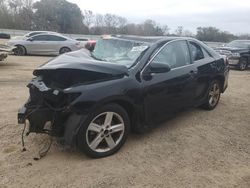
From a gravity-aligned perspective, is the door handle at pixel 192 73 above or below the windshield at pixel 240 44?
below

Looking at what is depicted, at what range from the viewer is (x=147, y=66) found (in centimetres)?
490

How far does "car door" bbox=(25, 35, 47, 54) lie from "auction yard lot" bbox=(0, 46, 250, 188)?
12.7 metres

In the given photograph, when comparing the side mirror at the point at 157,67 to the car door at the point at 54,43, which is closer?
the side mirror at the point at 157,67

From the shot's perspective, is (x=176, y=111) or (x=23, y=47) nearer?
(x=176, y=111)

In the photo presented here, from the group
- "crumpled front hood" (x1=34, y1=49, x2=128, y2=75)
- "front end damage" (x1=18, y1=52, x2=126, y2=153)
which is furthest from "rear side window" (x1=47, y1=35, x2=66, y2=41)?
"front end damage" (x1=18, y1=52, x2=126, y2=153)

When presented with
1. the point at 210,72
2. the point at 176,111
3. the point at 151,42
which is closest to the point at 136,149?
the point at 176,111

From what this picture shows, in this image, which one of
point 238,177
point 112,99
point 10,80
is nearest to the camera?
point 238,177

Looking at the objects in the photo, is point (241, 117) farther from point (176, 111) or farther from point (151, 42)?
point (151, 42)

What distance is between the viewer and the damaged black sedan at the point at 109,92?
4.20m

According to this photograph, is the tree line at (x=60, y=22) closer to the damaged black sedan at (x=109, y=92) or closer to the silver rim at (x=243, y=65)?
the silver rim at (x=243, y=65)

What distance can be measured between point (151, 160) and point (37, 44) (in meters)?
15.3

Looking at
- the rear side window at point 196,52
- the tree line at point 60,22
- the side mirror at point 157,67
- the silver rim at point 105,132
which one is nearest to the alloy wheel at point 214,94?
the rear side window at point 196,52

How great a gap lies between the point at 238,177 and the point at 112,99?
1.87 m

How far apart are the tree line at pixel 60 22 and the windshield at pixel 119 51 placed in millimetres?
38232
